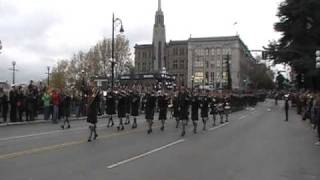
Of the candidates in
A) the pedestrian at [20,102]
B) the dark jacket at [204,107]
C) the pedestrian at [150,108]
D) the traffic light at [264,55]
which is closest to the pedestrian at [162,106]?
the pedestrian at [150,108]

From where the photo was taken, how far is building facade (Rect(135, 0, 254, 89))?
153 meters

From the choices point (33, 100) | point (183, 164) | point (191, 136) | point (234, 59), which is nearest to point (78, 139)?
point (191, 136)

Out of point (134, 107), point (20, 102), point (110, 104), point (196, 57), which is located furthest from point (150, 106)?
point (196, 57)

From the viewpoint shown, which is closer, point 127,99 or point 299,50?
point 127,99

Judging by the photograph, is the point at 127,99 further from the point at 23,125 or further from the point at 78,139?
the point at 78,139

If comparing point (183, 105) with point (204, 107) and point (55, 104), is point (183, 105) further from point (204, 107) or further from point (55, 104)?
point (55, 104)

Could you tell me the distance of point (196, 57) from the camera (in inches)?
6767

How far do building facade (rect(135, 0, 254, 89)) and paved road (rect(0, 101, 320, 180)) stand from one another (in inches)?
4982

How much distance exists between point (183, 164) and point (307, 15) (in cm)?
6187

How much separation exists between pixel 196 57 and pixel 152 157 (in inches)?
6147

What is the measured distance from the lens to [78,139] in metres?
21.3

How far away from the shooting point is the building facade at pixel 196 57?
15300cm

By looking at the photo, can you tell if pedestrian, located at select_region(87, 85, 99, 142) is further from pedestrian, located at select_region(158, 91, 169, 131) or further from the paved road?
pedestrian, located at select_region(158, 91, 169, 131)

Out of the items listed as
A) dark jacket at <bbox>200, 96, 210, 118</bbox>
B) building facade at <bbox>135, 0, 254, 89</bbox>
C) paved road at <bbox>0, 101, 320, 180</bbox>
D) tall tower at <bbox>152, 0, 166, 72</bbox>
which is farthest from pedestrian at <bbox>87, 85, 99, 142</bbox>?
building facade at <bbox>135, 0, 254, 89</bbox>
